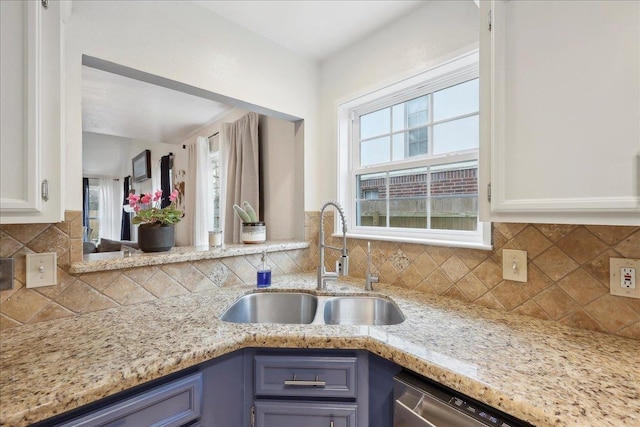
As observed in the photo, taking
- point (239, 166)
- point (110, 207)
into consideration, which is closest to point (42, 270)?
point (239, 166)

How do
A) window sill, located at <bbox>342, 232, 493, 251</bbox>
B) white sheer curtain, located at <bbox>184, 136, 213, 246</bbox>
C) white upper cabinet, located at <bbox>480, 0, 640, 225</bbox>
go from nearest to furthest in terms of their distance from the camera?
white upper cabinet, located at <bbox>480, 0, 640, 225</bbox> → window sill, located at <bbox>342, 232, 493, 251</bbox> → white sheer curtain, located at <bbox>184, 136, 213, 246</bbox>

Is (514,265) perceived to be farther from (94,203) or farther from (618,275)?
(94,203)

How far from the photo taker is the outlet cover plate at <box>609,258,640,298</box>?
93 centimetres

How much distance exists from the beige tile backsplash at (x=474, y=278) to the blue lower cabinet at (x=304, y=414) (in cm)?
73

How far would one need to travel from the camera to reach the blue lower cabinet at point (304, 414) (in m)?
0.96

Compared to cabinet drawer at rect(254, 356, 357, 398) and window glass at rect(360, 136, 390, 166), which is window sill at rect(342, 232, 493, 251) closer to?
window glass at rect(360, 136, 390, 166)

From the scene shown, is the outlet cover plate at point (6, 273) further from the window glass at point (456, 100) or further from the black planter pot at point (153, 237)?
the window glass at point (456, 100)

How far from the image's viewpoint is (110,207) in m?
6.21

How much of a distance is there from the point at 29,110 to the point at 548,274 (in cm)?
181

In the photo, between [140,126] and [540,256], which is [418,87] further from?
[140,126]

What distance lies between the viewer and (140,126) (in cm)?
361

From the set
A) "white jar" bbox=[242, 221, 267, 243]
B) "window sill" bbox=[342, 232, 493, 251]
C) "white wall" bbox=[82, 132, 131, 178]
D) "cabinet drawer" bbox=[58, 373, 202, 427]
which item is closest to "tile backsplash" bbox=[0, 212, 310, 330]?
"white jar" bbox=[242, 221, 267, 243]

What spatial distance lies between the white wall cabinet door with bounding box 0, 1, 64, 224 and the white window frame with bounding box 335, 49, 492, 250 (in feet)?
4.71

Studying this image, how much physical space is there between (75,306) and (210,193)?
269 cm
